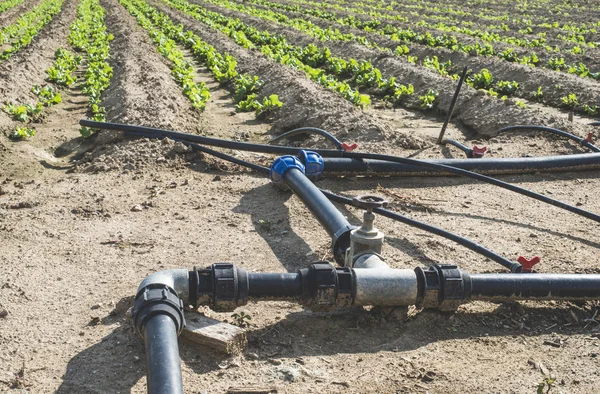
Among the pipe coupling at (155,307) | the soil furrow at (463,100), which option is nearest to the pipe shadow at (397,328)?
the pipe coupling at (155,307)

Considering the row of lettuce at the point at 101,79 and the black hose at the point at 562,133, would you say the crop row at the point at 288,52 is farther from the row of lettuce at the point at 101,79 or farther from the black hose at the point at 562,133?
the black hose at the point at 562,133

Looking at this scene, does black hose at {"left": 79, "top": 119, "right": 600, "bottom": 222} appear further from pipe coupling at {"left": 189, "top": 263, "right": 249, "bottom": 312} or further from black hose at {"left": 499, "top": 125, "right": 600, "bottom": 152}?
pipe coupling at {"left": 189, "top": 263, "right": 249, "bottom": 312}

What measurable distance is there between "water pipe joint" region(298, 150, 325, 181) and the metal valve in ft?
6.01

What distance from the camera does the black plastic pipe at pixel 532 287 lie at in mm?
3863

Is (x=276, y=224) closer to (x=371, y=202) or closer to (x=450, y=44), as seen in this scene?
(x=371, y=202)

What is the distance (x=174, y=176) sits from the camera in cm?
644

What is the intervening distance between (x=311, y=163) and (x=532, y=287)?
2.55m

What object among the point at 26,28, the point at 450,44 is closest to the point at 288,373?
the point at 450,44

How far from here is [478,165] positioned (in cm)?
642

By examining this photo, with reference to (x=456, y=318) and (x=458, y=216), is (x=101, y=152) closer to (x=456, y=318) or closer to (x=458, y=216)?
(x=458, y=216)

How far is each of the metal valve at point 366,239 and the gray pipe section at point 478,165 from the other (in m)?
2.06

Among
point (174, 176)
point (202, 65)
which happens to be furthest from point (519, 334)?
point (202, 65)

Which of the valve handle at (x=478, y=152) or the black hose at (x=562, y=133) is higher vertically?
the black hose at (x=562, y=133)

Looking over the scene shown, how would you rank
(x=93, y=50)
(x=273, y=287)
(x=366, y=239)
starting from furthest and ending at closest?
(x=93, y=50)
(x=366, y=239)
(x=273, y=287)
